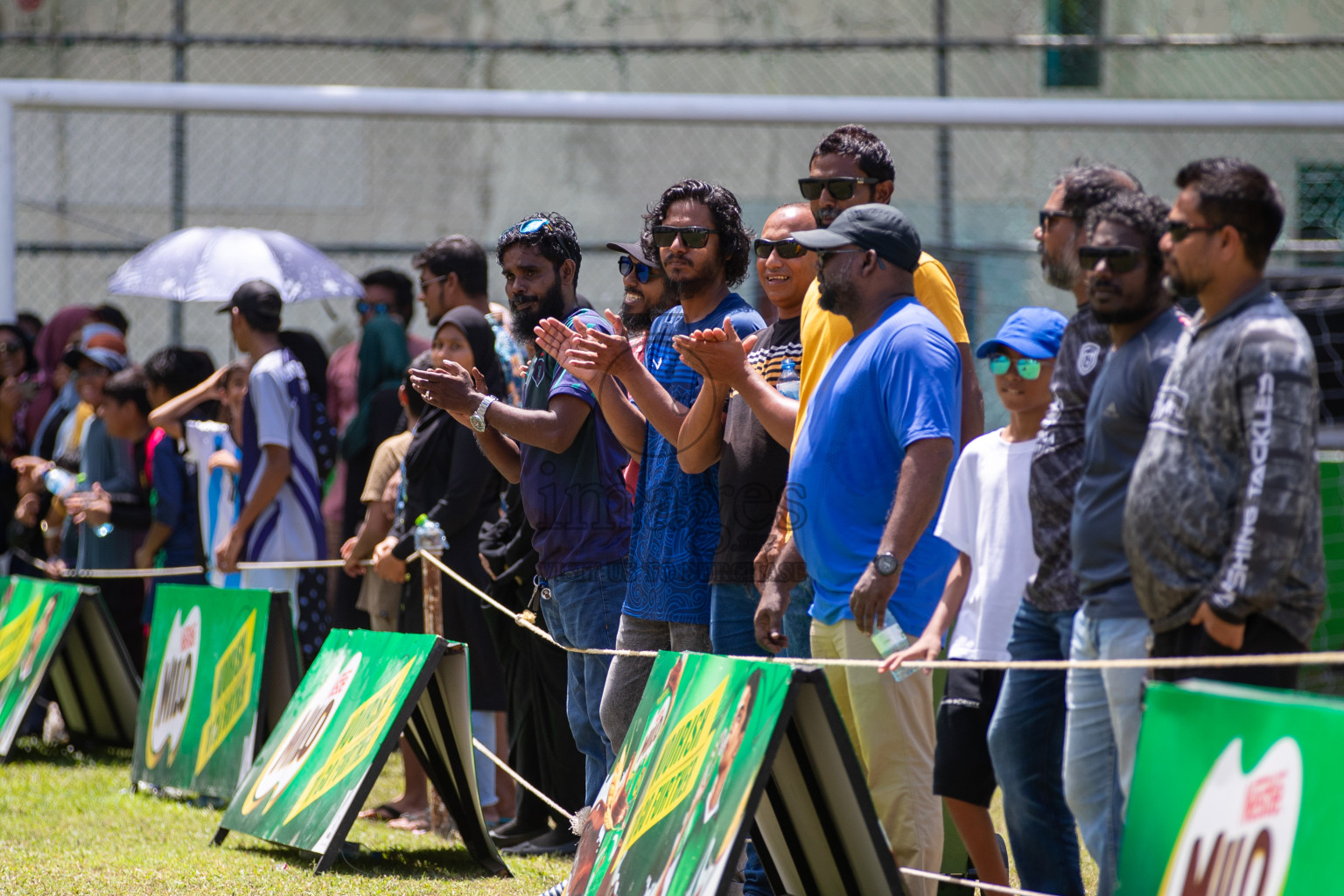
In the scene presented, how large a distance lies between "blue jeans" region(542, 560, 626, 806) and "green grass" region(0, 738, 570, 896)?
49 centimetres

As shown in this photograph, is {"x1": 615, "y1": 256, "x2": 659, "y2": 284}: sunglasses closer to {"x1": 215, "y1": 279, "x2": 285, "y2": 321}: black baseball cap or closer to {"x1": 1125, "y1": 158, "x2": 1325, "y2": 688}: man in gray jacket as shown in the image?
{"x1": 1125, "y1": 158, "x2": 1325, "y2": 688}: man in gray jacket

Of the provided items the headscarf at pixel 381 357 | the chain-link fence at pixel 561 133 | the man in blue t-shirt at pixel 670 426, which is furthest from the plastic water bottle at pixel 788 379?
the chain-link fence at pixel 561 133

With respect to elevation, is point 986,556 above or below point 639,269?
below

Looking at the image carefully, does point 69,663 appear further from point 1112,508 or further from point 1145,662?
point 1145,662

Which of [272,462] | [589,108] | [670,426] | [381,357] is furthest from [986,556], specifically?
[589,108]

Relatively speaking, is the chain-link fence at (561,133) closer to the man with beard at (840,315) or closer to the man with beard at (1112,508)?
the man with beard at (840,315)

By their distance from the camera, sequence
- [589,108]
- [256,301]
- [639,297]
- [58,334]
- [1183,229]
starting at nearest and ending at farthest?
[1183,229]
[639,297]
[256,301]
[589,108]
[58,334]

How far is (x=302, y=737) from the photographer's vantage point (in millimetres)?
5535

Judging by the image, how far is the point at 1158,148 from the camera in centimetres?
1309

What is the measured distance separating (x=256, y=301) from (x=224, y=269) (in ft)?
6.09

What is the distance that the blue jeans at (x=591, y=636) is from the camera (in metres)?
4.70

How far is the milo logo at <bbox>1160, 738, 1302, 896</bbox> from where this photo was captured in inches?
96.3

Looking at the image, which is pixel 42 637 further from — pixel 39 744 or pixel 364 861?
pixel 364 861

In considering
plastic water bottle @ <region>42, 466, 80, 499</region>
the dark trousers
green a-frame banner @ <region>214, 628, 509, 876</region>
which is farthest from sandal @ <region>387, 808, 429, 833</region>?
the dark trousers
